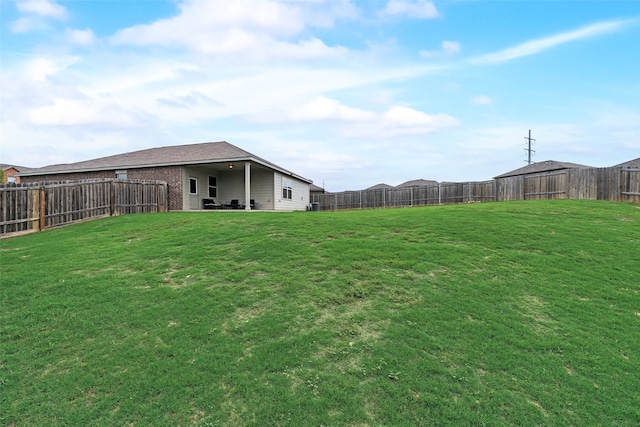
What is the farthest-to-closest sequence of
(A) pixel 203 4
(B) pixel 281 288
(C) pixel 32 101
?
(C) pixel 32 101, (A) pixel 203 4, (B) pixel 281 288

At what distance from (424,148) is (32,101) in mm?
29078

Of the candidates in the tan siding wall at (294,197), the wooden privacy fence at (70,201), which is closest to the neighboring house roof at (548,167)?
the tan siding wall at (294,197)

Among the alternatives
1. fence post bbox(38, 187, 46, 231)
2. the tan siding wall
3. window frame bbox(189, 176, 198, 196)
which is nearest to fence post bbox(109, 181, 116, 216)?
fence post bbox(38, 187, 46, 231)

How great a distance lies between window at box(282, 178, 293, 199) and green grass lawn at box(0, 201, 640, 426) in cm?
1608

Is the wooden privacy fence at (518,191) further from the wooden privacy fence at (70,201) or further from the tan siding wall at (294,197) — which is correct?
the wooden privacy fence at (70,201)

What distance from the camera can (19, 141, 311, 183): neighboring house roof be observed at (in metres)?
19.1

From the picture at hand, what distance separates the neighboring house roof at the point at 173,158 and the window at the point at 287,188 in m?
0.61

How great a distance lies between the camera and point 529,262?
254 inches

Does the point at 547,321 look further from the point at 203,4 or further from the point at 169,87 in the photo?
the point at 169,87

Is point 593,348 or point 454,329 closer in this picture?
point 593,348

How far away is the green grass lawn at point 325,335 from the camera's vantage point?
295 cm

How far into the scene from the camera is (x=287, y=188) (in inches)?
955

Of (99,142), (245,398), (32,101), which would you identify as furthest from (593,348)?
(99,142)

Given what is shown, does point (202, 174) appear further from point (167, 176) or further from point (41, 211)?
point (41, 211)
